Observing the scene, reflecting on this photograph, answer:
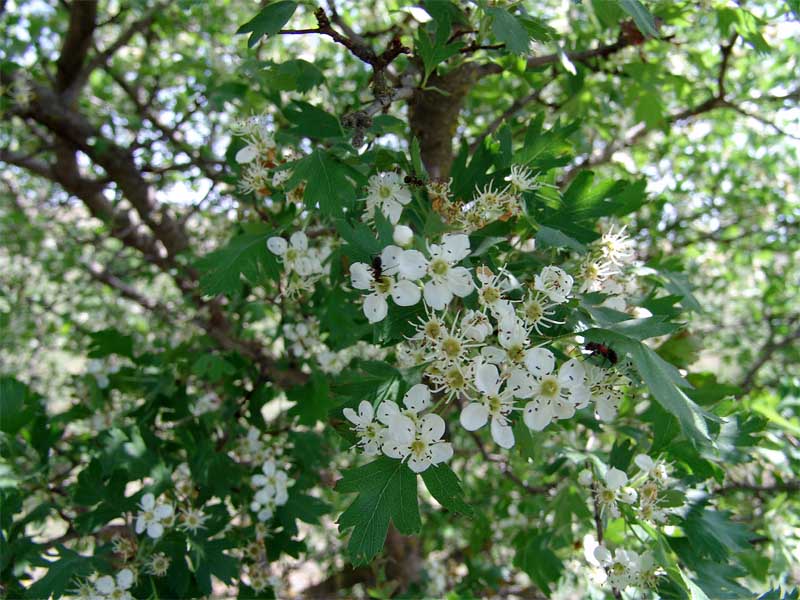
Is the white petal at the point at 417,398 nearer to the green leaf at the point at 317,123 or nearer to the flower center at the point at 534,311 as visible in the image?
the flower center at the point at 534,311

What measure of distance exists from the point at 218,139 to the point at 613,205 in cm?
239

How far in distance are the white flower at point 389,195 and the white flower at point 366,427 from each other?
1.19 feet

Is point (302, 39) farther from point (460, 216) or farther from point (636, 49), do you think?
point (460, 216)

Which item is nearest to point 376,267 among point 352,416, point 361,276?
point 361,276

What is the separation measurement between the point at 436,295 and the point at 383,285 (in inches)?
3.8

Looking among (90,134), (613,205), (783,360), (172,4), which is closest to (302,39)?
(172,4)

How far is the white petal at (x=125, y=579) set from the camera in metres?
1.36

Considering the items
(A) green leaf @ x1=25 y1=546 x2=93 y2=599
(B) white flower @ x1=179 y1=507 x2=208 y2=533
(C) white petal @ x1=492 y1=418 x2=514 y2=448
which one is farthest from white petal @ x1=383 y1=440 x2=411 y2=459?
(A) green leaf @ x1=25 y1=546 x2=93 y2=599

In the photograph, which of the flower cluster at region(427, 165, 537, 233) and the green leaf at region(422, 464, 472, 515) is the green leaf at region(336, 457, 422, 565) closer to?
the green leaf at region(422, 464, 472, 515)

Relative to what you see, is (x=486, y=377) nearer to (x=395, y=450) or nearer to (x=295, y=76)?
(x=395, y=450)

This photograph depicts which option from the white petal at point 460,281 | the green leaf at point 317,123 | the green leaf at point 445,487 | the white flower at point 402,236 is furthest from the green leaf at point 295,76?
the green leaf at point 445,487

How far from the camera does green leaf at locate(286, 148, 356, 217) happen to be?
3.59ft

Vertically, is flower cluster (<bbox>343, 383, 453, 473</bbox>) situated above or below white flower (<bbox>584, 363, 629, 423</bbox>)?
above

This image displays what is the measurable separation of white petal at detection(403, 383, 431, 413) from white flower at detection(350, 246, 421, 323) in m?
0.13
